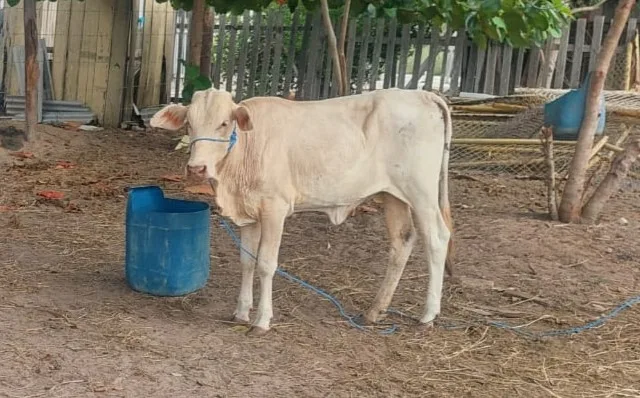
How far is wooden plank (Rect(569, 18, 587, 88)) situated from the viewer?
40.5ft

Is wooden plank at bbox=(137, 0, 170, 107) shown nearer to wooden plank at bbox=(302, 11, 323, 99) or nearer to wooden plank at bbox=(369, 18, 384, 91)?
wooden plank at bbox=(302, 11, 323, 99)

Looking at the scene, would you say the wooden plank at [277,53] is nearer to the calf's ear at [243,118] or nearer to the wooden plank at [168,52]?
the wooden plank at [168,52]

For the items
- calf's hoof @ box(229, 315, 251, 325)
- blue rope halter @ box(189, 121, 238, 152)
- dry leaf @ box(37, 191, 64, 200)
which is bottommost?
calf's hoof @ box(229, 315, 251, 325)

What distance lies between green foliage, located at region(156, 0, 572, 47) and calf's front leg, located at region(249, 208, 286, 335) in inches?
188

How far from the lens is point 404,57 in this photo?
41.9 ft

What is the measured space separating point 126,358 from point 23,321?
0.79 meters

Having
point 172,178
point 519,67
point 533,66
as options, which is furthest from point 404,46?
point 172,178

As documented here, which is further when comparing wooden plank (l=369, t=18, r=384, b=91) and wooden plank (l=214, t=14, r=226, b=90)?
wooden plank (l=214, t=14, r=226, b=90)

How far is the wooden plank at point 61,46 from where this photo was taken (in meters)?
11.5

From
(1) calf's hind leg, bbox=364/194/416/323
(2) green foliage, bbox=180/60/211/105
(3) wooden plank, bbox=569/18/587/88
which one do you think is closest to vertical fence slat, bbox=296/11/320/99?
(2) green foliage, bbox=180/60/211/105

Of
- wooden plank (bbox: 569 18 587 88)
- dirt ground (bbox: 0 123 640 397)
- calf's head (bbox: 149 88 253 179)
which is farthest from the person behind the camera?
wooden plank (bbox: 569 18 587 88)

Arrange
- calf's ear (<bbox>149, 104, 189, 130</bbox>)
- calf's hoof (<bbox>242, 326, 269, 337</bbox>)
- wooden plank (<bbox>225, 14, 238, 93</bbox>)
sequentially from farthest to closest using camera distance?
1. wooden plank (<bbox>225, 14, 238, 93</bbox>)
2. calf's hoof (<bbox>242, 326, 269, 337</bbox>)
3. calf's ear (<bbox>149, 104, 189, 130</bbox>)

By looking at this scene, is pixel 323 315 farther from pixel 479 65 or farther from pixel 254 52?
pixel 254 52

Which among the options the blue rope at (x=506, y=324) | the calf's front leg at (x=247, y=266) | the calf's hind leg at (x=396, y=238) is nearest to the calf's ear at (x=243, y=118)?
the calf's front leg at (x=247, y=266)
